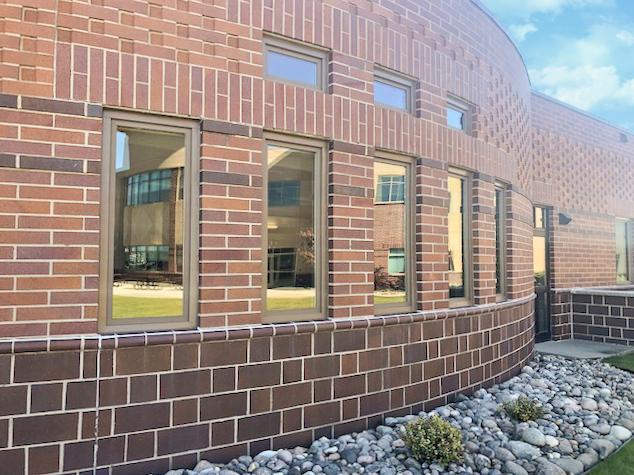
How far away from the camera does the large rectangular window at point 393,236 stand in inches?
195

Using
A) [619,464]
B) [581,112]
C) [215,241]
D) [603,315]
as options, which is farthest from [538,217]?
[215,241]

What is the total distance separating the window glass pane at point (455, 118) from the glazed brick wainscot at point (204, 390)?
88.2 inches

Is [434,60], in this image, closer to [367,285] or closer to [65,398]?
[367,285]

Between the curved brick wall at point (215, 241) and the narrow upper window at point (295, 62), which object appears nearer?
the curved brick wall at point (215, 241)

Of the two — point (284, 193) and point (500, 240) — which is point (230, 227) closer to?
point (284, 193)

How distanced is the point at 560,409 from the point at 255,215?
3.68 meters

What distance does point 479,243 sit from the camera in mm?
6008

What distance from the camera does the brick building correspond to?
10.9 ft

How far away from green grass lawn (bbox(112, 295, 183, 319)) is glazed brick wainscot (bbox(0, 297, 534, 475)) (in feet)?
0.72

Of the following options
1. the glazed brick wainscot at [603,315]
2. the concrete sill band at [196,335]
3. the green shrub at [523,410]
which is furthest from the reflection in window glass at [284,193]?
the glazed brick wainscot at [603,315]

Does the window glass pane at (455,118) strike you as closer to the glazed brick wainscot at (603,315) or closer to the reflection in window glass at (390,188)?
the reflection in window glass at (390,188)

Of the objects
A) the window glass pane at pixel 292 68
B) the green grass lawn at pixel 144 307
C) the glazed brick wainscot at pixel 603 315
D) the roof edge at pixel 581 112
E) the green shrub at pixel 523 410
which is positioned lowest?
the green shrub at pixel 523 410

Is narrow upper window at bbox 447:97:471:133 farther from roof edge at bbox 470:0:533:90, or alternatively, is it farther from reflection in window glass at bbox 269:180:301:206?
reflection in window glass at bbox 269:180:301:206

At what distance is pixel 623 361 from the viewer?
7699 mm
